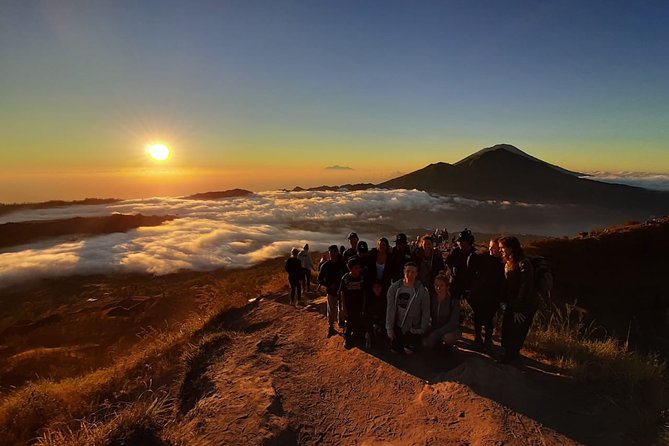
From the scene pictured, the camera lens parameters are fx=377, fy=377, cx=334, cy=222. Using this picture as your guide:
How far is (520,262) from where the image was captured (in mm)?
5742

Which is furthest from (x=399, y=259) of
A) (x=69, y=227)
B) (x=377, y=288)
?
(x=69, y=227)

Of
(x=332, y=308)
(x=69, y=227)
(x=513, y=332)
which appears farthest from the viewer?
(x=69, y=227)

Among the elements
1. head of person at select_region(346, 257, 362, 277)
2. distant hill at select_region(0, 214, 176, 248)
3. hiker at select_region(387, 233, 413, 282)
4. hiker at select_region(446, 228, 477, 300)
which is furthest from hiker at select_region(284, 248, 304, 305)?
distant hill at select_region(0, 214, 176, 248)

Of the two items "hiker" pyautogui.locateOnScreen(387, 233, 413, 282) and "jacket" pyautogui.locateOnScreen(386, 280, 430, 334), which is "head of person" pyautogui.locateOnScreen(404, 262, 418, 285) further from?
"hiker" pyautogui.locateOnScreen(387, 233, 413, 282)

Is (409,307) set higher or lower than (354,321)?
higher

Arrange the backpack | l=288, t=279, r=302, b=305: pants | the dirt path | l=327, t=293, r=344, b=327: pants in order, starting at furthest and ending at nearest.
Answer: l=288, t=279, r=302, b=305: pants, l=327, t=293, r=344, b=327: pants, the backpack, the dirt path

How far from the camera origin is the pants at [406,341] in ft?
22.0

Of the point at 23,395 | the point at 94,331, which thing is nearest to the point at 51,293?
the point at 94,331

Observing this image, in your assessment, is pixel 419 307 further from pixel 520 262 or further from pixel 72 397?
pixel 72 397

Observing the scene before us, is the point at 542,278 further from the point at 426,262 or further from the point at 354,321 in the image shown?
the point at 354,321

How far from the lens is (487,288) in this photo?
6.37 m

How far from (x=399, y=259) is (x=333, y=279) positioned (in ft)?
5.12

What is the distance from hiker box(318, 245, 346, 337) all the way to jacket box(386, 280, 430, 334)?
1.77m

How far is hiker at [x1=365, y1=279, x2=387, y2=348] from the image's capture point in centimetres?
710
